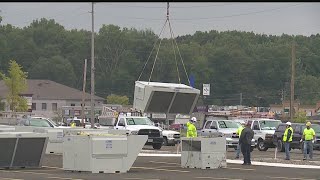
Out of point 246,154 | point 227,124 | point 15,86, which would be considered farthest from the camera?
point 15,86

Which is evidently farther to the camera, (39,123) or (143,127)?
(143,127)

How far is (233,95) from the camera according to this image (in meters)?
141

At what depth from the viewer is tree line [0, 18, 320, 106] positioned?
413ft

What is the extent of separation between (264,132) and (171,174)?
20.7m

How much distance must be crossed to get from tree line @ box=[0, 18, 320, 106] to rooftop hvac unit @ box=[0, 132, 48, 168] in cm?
9662

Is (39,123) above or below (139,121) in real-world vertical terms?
below

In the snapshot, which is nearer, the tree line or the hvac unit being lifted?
the hvac unit being lifted

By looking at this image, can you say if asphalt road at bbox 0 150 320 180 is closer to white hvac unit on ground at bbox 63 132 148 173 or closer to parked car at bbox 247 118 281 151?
white hvac unit on ground at bbox 63 132 148 173

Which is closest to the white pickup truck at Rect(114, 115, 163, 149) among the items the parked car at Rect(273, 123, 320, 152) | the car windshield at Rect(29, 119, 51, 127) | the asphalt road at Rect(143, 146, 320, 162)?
the asphalt road at Rect(143, 146, 320, 162)

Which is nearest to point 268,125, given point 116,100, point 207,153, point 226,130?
point 226,130

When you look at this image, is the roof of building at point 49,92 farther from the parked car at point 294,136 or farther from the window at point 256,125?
the parked car at point 294,136

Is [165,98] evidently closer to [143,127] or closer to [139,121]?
[143,127]

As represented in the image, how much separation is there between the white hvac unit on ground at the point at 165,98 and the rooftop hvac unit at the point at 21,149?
24.6 ft

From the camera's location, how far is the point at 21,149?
78.9 feet
